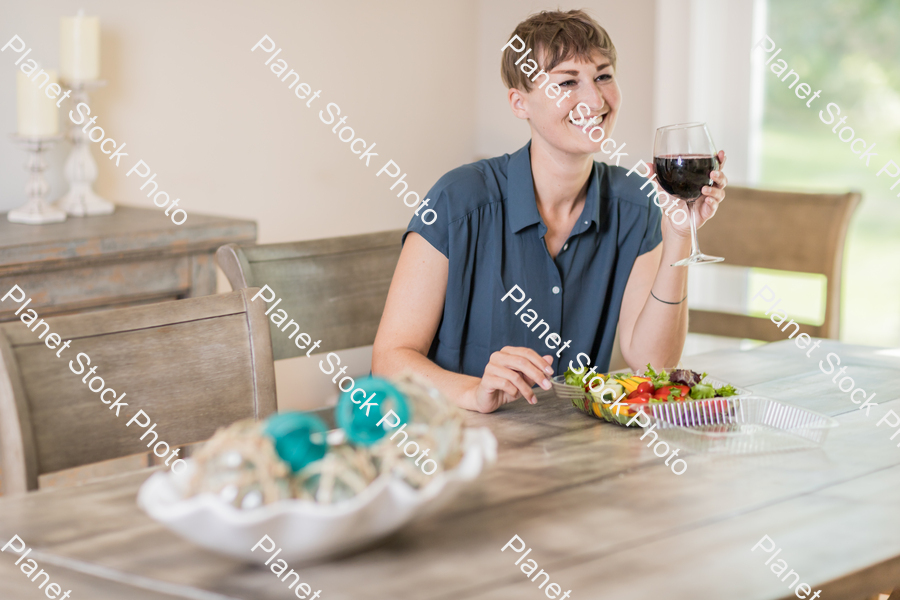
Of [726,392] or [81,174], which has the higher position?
[81,174]

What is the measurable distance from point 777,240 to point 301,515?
2.14 m

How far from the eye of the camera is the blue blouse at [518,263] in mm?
1722

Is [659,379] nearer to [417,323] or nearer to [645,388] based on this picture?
[645,388]

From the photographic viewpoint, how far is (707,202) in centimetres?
143

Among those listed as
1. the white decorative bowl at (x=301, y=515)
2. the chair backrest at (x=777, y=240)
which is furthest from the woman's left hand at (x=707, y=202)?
the chair backrest at (x=777, y=240)

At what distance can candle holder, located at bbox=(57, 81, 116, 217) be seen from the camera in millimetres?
2516

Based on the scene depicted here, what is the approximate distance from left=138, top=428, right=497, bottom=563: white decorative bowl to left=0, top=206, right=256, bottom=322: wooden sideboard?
1495 mm

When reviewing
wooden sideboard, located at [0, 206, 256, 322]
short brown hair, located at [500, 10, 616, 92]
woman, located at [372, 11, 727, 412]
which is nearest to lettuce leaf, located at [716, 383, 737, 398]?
woman, located at [372, 11, 727, 412]

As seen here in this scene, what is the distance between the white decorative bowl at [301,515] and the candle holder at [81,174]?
1.93 metres

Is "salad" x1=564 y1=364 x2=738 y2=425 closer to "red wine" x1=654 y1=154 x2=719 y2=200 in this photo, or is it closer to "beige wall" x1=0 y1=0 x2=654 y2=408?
"red wine" x1=654 y1=154 x2=719 y2=200

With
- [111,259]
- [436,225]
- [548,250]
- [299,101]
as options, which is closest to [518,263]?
[548,250]

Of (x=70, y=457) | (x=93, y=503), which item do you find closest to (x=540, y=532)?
(x=93, y=503)

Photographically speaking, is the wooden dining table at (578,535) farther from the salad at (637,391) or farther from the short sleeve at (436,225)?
the short sleeve at (436,225)

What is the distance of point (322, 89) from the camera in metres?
3.34
